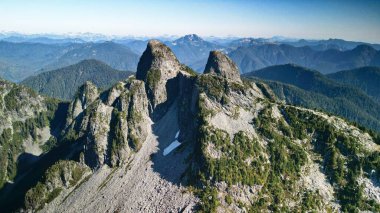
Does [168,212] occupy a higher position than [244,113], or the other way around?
[244,113]

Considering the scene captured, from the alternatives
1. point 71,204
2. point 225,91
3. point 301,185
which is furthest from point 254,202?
point 71,204

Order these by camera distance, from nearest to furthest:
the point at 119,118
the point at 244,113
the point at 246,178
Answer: the point at 246,178, the point at 244,113, the point at 119,118

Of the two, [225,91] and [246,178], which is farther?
[225,91]

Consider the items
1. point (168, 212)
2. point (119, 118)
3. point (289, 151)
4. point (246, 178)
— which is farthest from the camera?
point (119, 118)

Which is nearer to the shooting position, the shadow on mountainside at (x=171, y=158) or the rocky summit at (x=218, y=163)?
the rocky summit at (x=218, y=163)

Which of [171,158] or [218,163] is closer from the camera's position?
[218,163]

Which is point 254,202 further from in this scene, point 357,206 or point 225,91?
point 225,91

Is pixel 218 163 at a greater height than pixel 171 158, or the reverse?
pixel 218 163

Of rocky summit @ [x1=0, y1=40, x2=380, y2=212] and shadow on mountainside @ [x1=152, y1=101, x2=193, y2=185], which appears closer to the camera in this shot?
rocky summit @ [x1=0, y1=40, x2=380, y2=212]
